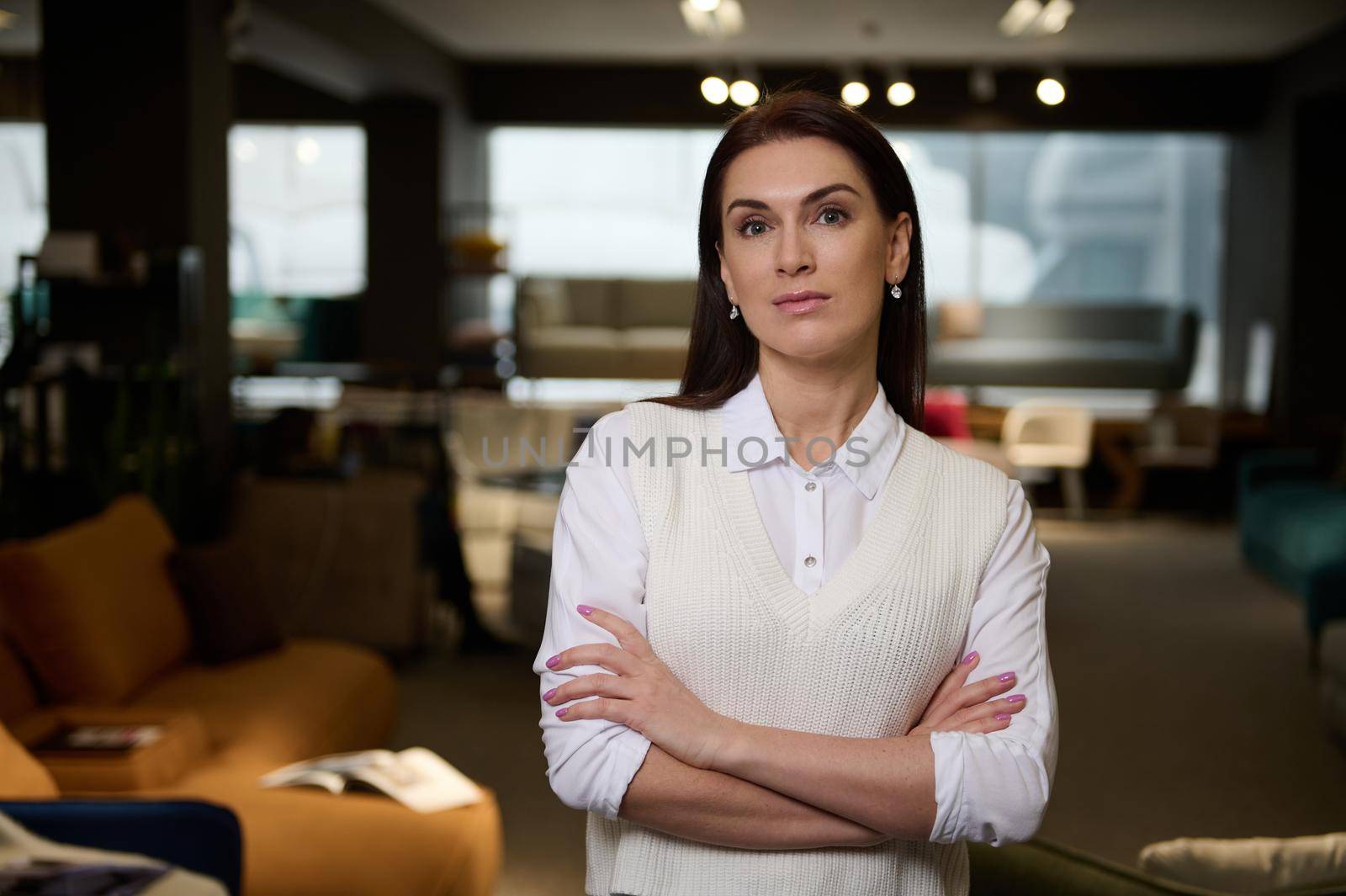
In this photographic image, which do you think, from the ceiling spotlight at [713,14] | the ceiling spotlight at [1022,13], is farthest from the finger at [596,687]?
the ceiling spotlight at [1022,13]

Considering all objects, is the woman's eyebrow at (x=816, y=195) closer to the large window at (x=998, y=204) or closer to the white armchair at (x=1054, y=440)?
the white armchair at (x=1054, y=440)

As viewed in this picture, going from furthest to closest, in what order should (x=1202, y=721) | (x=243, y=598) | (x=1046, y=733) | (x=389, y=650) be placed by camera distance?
(x=389, y=650), (x=1202, y=721), (x=243, y=598), (x=1046, y=733)

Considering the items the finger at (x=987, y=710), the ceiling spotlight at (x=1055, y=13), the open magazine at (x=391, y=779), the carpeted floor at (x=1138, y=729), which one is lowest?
the carpeted floor at (x=1138, y=729)

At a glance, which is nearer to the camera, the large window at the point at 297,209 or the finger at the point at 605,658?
the finger at the point at 605,658

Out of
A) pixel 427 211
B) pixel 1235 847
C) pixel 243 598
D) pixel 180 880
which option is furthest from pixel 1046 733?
pixel 427 211

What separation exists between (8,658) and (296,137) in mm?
10768

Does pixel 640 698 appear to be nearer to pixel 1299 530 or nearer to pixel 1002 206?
pixel 1299 530

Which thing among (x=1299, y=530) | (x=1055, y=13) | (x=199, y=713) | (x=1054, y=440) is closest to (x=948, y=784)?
(x=199, y=713)

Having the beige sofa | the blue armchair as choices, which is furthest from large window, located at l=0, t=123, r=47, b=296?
the blue armchair

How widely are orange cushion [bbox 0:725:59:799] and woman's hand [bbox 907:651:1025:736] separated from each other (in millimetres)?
1727

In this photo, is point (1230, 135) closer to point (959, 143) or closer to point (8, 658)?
point (959, 143)

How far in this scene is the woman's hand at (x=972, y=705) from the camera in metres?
1.33

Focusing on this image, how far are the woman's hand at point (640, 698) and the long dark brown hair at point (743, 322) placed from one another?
296 millimetres

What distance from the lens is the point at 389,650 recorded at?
5.14 metres
